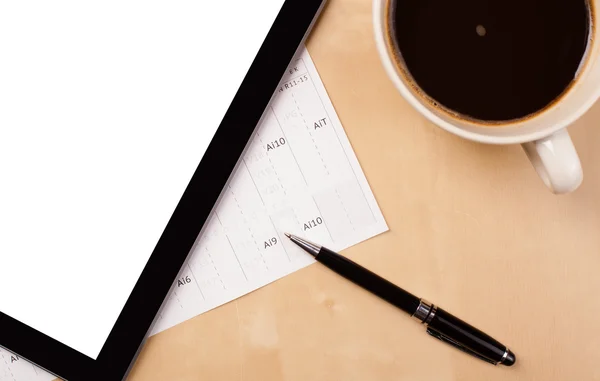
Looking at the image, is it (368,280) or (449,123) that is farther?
(368,280)

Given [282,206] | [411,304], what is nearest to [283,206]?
[282,206]

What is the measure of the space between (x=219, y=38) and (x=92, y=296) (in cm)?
23

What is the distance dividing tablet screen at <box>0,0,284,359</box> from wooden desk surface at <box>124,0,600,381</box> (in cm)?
8

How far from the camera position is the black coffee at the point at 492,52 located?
423mm

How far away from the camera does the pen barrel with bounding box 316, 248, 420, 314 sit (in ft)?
1.60

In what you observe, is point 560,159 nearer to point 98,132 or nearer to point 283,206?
point 283,206

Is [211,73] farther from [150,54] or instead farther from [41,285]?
[41,285]

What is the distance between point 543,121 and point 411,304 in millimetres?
185

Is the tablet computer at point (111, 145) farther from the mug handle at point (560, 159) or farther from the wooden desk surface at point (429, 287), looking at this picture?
the mug handle at point (560, 159)

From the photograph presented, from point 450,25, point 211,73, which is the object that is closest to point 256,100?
point 211,73

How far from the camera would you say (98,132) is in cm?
47

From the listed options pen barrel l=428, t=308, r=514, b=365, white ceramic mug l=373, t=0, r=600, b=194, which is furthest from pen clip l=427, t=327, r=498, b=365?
white ceramic mug l=373, t=0, r=600, b=194

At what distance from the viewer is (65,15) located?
0.47 meters

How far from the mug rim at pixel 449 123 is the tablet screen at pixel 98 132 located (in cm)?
12
